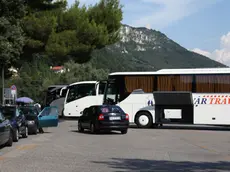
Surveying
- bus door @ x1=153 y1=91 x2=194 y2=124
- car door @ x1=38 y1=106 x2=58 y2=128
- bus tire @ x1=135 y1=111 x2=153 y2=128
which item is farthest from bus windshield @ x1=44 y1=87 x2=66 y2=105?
car door @ x1=38 y1=106 x2=58 y2=128

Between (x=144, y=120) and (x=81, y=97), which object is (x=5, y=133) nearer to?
(x=144, y=120)

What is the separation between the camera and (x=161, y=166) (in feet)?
40.3

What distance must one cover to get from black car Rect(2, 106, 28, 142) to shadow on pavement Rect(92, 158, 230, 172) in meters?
6.49

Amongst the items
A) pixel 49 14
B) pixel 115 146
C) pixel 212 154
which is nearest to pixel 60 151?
pixel 115 146

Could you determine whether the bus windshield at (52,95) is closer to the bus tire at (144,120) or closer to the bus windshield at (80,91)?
the bus windshield at (80,91)

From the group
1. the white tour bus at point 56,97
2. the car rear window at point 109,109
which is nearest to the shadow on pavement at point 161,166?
the car rear window at point 109,109

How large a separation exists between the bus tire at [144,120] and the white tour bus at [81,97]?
9.00m

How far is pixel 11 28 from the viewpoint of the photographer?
26.2m

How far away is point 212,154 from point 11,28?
47.3ft

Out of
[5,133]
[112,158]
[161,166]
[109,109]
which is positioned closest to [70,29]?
[109,109]

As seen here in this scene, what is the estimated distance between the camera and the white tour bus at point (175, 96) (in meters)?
29.9

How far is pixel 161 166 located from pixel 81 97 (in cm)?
2813

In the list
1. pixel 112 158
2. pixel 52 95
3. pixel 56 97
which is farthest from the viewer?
pixel 52 95

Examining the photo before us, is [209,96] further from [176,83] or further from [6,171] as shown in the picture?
[6,171]
